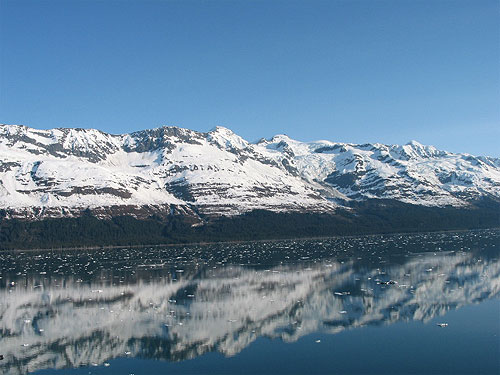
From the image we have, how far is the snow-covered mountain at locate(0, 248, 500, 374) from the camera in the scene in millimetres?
62719

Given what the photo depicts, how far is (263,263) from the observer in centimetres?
13500

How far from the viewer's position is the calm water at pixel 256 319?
56.2 m

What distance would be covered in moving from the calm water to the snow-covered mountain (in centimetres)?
19

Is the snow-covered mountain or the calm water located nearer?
the calm water

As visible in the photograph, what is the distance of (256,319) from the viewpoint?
244ft

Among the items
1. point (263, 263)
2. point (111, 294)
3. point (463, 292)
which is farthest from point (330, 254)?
point (111, 294)

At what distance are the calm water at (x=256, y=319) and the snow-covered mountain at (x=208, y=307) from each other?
19cm

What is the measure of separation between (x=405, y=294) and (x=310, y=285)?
59.9 ft

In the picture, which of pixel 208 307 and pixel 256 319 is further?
pixel 208 307

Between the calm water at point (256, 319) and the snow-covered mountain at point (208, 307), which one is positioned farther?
the snow-covered mountain at point (208, 307)

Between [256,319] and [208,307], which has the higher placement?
[208,307]

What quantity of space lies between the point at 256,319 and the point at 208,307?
33.5 feet

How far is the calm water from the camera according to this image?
56219 mm

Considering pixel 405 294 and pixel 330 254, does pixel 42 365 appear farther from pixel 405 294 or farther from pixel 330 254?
pixel 330 254
